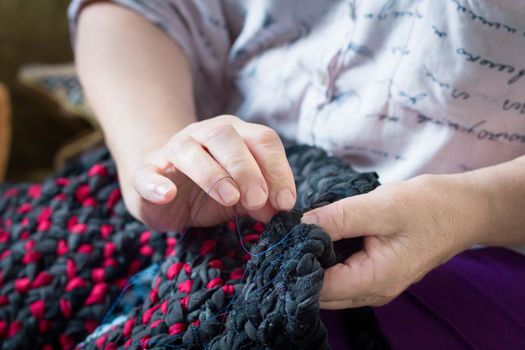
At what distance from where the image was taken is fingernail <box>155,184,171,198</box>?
45 cm

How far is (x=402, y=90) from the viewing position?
0.56 meters

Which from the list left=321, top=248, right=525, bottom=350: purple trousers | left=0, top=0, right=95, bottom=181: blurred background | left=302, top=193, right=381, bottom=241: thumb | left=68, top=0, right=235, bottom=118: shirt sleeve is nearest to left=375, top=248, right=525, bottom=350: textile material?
left=321, top=248, right=525, bottom=350: purple trousers

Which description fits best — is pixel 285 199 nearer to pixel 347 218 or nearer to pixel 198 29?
pixel 347 218

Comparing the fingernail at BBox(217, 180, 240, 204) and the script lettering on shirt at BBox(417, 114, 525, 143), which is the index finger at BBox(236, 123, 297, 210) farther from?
the script lettering on shirt at BBox(417, 114, 525, 143)

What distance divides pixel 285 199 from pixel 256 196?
3cm

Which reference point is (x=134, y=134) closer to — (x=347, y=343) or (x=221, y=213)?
(x=221, y=213)

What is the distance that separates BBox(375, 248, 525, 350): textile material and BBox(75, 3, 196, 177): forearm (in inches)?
11.8

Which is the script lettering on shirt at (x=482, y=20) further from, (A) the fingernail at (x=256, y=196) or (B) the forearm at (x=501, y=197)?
(A) the fingernail at (x=256, y=196)

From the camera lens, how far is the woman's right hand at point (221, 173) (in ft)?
1.40

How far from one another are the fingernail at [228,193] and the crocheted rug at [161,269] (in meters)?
0.04

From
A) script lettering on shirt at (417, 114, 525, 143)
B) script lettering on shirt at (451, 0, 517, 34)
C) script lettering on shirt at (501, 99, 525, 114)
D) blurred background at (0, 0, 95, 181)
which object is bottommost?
blurred background at (0, 0, 95, 181)

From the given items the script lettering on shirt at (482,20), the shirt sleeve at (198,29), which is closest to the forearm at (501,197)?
the script lettering on shirt at (482,20)

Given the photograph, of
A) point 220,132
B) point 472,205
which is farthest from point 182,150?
point 472,205

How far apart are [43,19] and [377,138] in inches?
41.2
